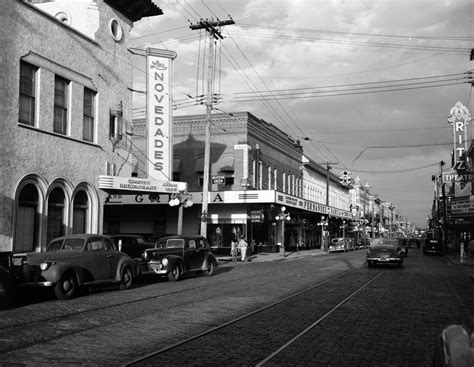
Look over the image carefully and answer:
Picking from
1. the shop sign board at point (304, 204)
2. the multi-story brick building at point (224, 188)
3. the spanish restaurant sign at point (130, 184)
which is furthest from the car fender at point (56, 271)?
the shop sign board at point (304, 204)

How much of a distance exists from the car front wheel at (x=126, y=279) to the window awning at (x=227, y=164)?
993 inches

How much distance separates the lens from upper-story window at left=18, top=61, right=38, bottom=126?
62.0 feet

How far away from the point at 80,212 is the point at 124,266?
276 inches

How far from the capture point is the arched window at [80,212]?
72.3 ft

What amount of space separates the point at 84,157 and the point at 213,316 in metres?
13.1

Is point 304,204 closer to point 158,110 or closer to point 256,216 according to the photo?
point 256,216

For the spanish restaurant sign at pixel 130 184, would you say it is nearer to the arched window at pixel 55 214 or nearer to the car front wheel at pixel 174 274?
the arched window at pixel 55 214

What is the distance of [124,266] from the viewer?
16.4 meters

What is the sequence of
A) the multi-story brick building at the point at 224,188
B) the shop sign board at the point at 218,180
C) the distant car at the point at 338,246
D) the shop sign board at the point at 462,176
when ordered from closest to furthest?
the multi-story brick building at the point at 224,188 < the shop sign board at the point at 218,180 < the shop sign board at the point at 462,176 < the distant car at the point at 338,246

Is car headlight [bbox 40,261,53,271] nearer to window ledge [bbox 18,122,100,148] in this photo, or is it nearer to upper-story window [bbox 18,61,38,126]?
window ledge [bbox 18,122,100,148]

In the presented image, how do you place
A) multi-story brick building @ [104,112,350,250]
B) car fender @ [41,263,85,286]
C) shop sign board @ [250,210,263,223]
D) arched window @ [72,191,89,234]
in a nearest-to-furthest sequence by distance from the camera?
car fender @ [41,263,85,286] < arched window @ [72,191,89,234] < shop sign board @ [250,210,263,223] < multi-story brick building @ [104,112,350,250]

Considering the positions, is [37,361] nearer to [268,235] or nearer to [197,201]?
[197,201]

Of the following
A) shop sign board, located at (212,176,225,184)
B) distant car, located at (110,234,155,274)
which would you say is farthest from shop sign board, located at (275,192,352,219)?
distant car, located at (110,234,155,274)

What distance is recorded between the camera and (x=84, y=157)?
872 inches
